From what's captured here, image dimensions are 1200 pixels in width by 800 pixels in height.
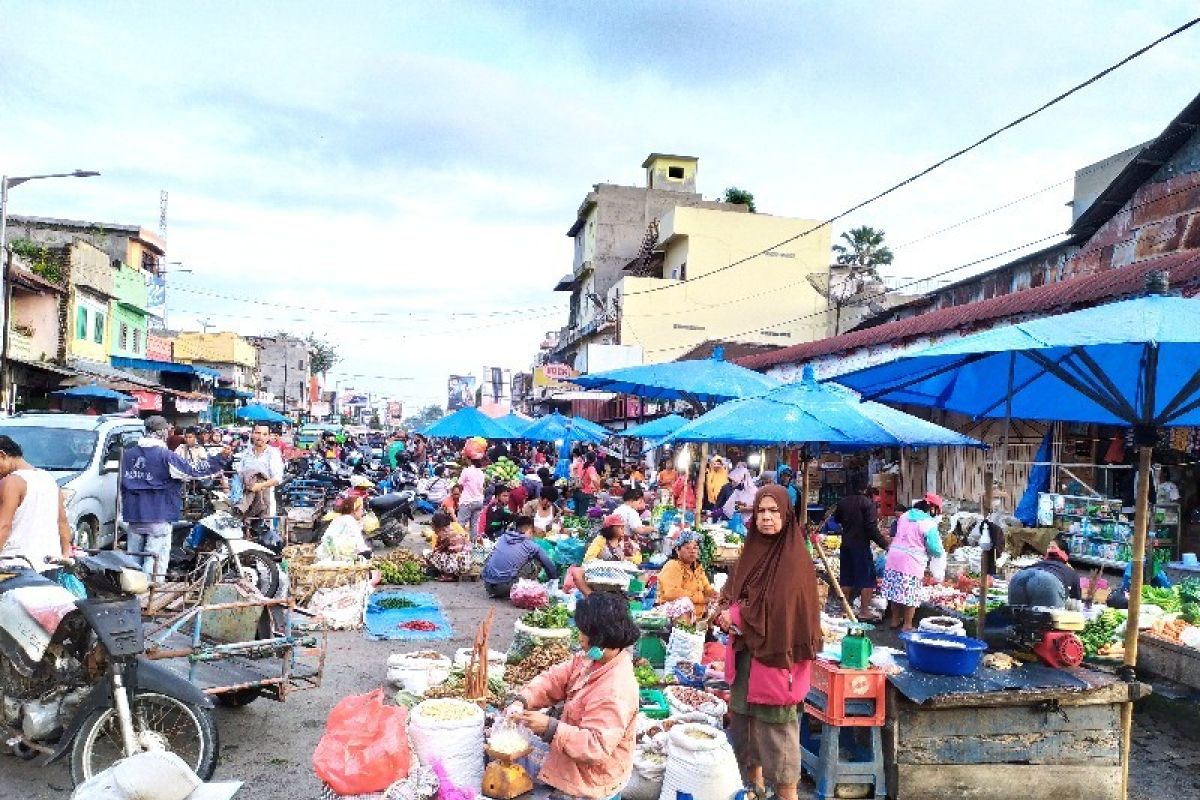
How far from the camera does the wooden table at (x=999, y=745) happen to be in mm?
5156

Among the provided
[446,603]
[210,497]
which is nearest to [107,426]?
[210,497]

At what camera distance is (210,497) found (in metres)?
12.9

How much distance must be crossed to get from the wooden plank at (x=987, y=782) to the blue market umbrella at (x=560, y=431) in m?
15.0

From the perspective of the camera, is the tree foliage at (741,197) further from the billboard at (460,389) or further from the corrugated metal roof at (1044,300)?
the billboard at (460,389)

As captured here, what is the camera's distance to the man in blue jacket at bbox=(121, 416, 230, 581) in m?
9.30

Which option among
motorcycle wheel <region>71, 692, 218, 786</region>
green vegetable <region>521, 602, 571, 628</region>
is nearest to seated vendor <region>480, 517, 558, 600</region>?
green vegetable <region>521, 602, 571, 628</region>

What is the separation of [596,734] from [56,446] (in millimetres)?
10075

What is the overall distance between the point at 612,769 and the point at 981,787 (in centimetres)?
280

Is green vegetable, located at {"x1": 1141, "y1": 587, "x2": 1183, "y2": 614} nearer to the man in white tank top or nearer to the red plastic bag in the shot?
the red plastic bag

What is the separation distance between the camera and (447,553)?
1244 centimetres

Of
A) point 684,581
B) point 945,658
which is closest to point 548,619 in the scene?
point 684,581

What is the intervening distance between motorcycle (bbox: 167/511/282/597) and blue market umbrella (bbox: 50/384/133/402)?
1528 cm

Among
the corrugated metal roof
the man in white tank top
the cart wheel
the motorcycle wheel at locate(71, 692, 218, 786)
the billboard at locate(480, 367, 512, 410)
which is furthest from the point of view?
the billboard at locate(480, 367, 512, 410)

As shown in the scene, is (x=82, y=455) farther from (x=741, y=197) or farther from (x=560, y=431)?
(x=741, y=197)
